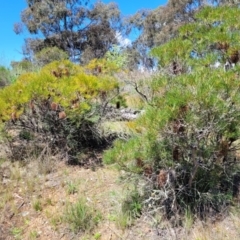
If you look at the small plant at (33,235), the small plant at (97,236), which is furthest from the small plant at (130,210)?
the small plant at (33,235)

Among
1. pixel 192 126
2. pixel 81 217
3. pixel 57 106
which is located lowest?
pixel 81 217

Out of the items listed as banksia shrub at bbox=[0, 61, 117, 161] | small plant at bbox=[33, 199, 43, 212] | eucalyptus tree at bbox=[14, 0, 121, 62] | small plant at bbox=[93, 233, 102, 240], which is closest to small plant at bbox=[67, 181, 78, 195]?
small plant at bbox=[33, 199, 43, 212]

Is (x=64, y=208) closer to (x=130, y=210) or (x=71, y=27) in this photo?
(x=130, y=210)

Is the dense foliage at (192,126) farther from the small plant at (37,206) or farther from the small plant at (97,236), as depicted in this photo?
the small plant at (37,206)

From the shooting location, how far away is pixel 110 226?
3260 millimetres

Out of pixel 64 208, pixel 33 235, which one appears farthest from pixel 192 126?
pixel 33 235

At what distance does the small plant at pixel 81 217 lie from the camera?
10.7 feet

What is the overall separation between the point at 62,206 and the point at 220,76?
2134mm

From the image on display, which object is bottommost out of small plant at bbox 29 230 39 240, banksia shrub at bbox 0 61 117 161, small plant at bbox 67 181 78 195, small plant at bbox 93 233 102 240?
small plant at bbox 93 233 102 240

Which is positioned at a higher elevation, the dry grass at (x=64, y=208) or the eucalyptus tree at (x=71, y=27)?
the eucalyptus tree at (x=71, y=27)

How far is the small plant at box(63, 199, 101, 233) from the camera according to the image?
3268 mm

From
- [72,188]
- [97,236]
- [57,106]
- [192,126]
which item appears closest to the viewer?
[192,126]

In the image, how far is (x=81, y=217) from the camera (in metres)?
3.29

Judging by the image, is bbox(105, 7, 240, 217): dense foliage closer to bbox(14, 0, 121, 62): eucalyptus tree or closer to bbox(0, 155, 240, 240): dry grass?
bbox(0, 155, 240, 240): dry grass
